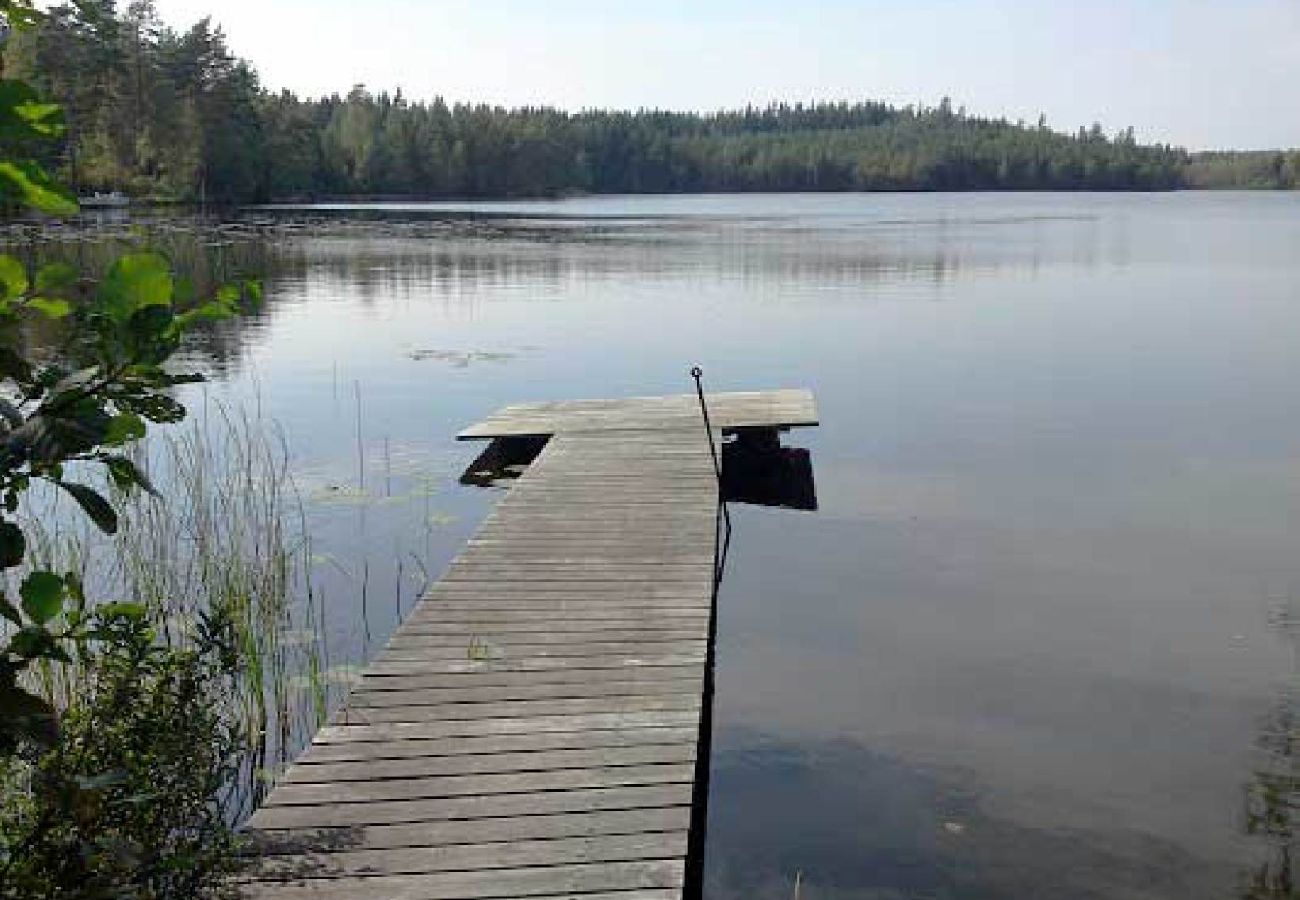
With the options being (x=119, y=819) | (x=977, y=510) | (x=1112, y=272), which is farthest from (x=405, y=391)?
(x=1112, y=272)

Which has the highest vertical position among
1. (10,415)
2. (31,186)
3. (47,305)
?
(31,186)

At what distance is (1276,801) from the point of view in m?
5.58

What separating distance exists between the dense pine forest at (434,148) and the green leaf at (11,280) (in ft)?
1.13

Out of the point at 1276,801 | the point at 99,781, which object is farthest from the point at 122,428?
the point at 1276,801

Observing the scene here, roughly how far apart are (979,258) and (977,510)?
27494 mm

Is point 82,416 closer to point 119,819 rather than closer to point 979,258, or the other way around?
point 119,819

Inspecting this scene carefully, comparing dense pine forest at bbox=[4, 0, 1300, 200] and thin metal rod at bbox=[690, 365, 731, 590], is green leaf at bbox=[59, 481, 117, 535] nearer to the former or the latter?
dense pine forest at bbox=[4, 0, 1300, 200]

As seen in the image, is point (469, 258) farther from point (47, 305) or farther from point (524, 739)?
point (47, 305)

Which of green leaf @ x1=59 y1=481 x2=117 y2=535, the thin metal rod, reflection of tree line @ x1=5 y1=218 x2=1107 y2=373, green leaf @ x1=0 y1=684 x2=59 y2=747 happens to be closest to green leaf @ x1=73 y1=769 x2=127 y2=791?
green leaf @ x1=0 y1=684 x2=59 y2=747

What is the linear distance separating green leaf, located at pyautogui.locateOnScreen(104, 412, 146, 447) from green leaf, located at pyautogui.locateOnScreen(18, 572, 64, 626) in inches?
7.4

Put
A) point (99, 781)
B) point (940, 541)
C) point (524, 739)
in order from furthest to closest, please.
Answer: point (940, 541) < point (524, 739) < point (99, 781)

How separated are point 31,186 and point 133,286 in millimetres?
157

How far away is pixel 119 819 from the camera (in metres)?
3.35

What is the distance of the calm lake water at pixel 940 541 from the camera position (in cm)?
548
